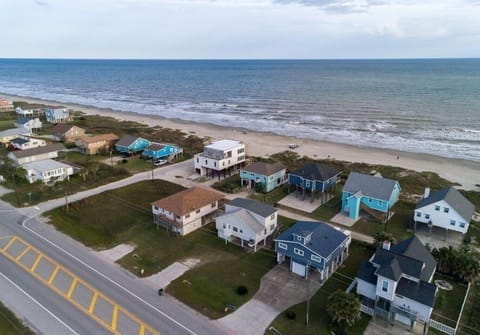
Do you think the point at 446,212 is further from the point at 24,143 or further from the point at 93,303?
the point at 24,143

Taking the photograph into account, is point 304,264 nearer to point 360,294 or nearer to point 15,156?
point 360,294

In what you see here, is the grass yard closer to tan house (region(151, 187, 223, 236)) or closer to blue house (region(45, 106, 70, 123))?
tan house (region(151, 187, 223, 236))

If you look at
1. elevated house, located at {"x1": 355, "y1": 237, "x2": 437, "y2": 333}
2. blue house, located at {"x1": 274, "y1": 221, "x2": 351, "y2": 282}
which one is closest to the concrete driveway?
blue house, located at {"x1": 274, "y1": 221, "x2": 351, "y2": 282}

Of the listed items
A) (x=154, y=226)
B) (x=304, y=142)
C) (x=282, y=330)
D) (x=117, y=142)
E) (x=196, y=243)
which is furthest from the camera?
(x=304, y=142)

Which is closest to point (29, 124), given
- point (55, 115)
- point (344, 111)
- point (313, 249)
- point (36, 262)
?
point (55, 115)

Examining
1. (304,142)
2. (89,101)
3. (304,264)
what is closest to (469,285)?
(304,264)
